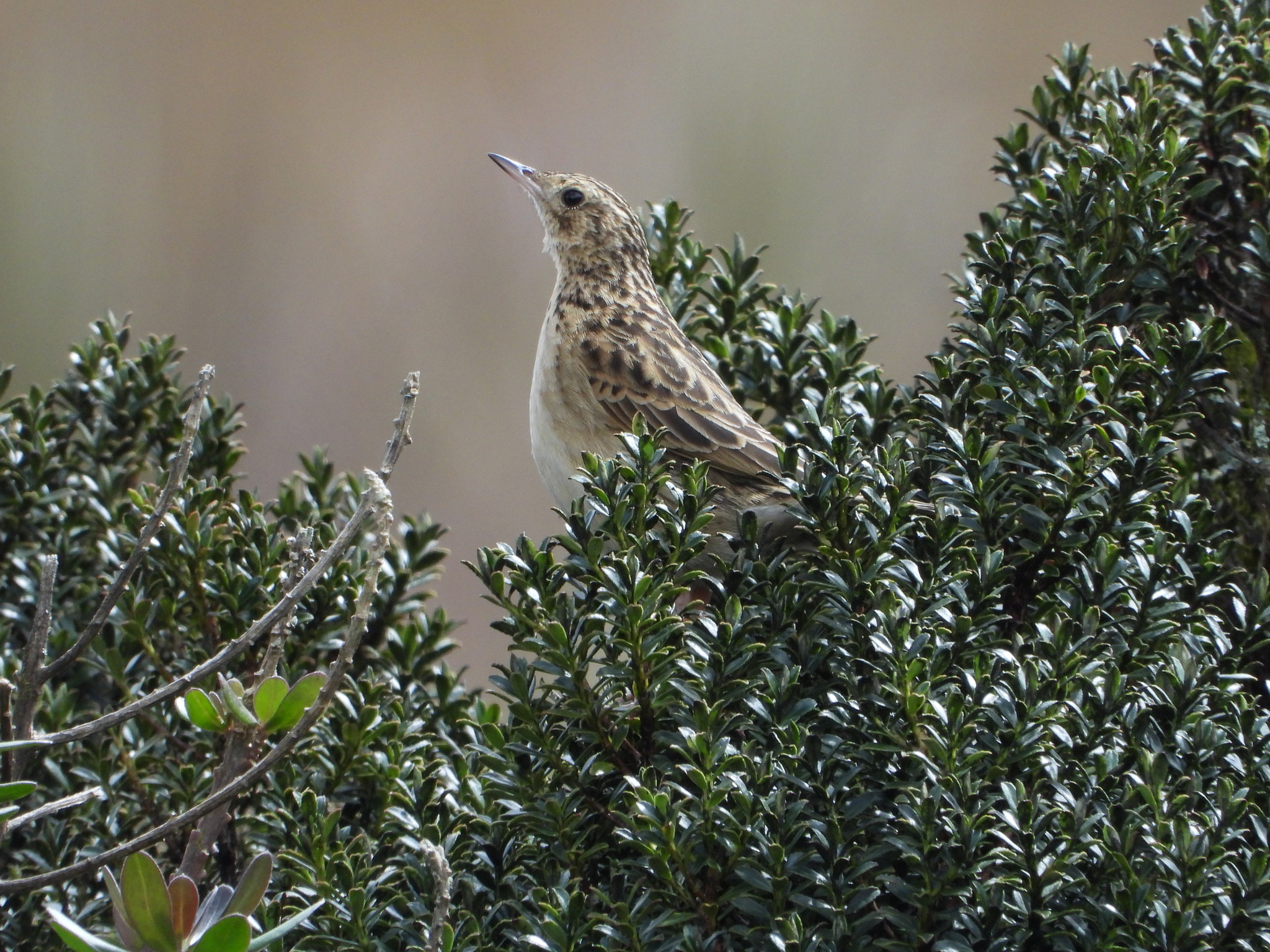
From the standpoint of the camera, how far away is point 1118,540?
6.85 feet

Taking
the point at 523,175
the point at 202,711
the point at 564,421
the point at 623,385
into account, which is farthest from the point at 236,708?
the point at 523,175

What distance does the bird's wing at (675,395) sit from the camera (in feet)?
10.4

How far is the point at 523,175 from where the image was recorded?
4336 millimetres

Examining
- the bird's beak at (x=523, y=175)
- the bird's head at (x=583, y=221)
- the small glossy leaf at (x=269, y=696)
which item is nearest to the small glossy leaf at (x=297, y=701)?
the small glossy leaf at (x=269, y=696)

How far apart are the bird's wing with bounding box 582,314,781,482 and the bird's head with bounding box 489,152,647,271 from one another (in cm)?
47

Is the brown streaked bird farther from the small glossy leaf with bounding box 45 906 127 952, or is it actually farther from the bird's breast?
A: the small glossy leaf with bounding box 45 906 127 952

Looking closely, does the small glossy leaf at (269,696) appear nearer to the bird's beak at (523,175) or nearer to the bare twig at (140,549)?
the bare twig at (140,549)

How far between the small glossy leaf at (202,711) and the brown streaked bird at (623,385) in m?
1.32

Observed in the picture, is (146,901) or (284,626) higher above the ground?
(284,626)

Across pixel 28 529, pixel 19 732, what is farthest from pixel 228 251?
pixel 19 732

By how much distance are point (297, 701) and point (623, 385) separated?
191 centimetres

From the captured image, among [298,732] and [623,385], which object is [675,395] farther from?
[298,732]

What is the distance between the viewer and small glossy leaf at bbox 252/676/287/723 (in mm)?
1658

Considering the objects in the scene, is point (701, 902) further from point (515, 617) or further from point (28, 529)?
point (28, 529)
